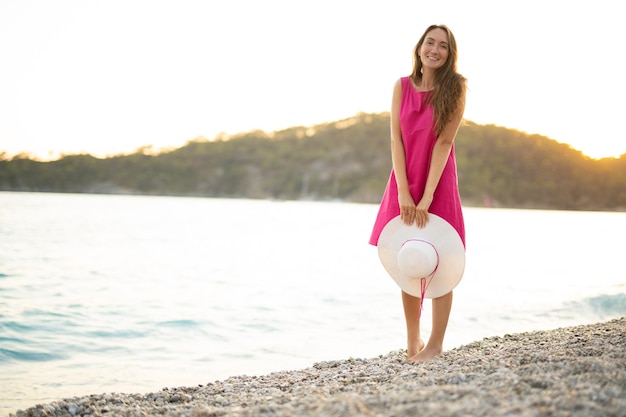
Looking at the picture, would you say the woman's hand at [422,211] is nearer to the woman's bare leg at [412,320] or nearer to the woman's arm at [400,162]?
the woman's arm at [400,162]

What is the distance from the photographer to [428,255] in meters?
3.23

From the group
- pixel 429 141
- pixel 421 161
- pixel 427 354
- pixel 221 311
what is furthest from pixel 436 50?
pixel 221 311

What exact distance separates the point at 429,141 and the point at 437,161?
0.14 metres

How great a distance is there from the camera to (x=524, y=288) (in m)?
10.1

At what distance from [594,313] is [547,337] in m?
4.27

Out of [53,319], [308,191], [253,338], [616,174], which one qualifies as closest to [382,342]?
[253,338]

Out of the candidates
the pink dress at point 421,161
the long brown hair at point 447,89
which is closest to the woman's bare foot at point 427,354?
the pink dress at point 421,161

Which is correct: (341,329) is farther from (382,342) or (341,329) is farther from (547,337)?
(547,337)

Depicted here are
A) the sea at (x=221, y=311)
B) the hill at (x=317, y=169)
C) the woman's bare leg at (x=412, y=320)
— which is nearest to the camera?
the woman's bare leg at (x=412, y=320)

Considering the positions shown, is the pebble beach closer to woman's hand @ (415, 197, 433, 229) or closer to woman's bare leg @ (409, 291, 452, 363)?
woman's bare leg @ (409, 291, 452, 363)

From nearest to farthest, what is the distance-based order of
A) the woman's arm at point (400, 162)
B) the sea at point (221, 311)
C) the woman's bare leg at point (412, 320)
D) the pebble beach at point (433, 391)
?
the pebble beach at point (433, 391) < the woman's arm at point (400, 162) < the woman's bare leg at point (412, 320) < the sea at point (221, 311)

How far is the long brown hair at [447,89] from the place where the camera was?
129 inches

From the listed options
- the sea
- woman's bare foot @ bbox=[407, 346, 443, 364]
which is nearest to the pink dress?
woman's bare foot @ bbox=[407, 346, 443, 364]

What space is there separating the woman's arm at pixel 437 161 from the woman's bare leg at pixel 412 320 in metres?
0.51
